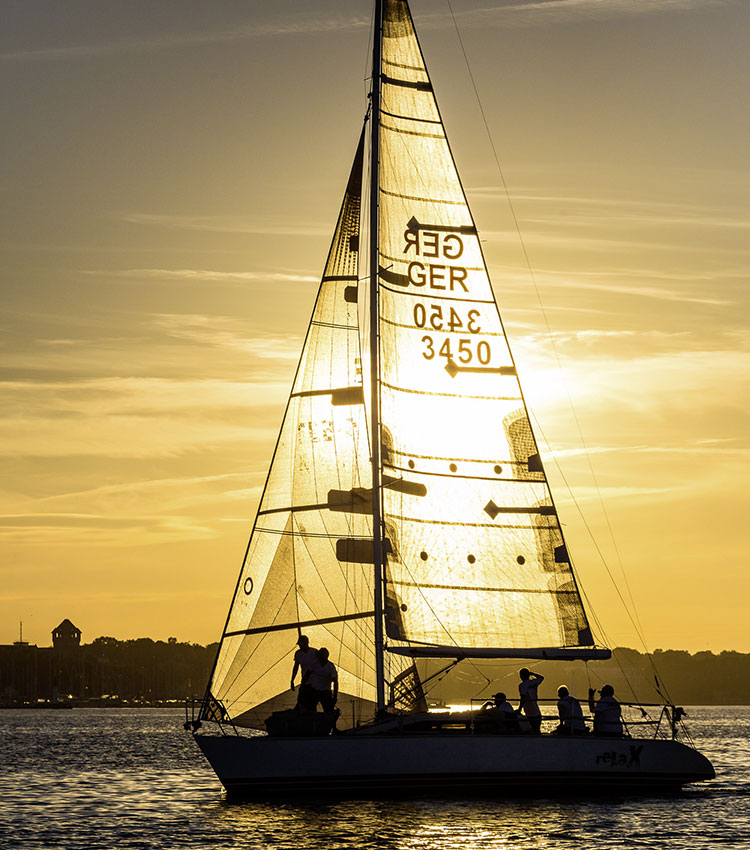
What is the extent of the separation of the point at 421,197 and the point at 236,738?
1228cm

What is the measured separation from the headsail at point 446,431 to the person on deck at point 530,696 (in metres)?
0.76

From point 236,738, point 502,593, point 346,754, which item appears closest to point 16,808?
point 236,738

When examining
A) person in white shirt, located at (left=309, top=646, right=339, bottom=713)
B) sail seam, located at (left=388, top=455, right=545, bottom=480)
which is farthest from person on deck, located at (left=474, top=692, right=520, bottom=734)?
sail seam, located at (left=388, top=455, right=545, bottom=480)

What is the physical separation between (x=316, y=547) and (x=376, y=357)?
13.8 feet

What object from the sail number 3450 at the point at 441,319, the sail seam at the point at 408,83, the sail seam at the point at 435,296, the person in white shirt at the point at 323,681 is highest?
the sail seam at the point at 408,83

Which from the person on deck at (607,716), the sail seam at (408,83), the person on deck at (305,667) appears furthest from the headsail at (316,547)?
the person on deck at (607,716)

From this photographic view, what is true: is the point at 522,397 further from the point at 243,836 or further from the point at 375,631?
the point at 243,836

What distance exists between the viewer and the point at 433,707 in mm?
28781

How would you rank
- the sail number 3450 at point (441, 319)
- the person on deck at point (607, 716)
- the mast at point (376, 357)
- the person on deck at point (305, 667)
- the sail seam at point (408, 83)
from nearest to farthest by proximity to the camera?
1. the person on deck at point (305, 667)
2. the mast at point (376, 357)
3. the person on deck at point (607, 716)
4. the sail number 3450 at point (441, 319)
5. the sail seam at point (408, 83)

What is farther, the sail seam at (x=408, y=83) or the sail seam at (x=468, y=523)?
the sail seam at (x=408, y=83)

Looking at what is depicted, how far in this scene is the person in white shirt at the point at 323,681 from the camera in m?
27.0

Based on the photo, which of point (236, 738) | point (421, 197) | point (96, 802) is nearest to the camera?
point (236, 738)

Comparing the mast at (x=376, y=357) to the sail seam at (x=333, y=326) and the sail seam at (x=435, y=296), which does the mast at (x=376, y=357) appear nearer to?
the sail seam at (x=435, y=296)

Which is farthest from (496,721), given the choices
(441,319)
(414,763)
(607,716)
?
(441,319)
